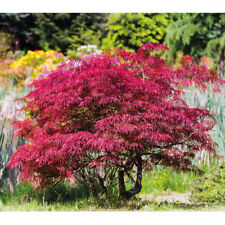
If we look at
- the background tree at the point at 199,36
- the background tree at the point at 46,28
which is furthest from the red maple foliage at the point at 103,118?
the background tree at the point at 46,28

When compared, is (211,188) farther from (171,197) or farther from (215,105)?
(215,105)

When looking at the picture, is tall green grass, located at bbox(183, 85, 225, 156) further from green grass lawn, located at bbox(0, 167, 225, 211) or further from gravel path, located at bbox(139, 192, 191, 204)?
gravel path, located at bbox(139, 192, 191, 204)

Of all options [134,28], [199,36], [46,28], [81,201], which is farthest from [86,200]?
[46,28]

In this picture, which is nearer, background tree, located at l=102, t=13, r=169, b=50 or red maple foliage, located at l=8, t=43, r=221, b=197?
red maple foliage, located at l=8, t=43, r=221, b=197

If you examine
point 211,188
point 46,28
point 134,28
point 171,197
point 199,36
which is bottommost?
point 171,197

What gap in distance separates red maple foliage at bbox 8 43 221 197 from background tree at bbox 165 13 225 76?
703 cm

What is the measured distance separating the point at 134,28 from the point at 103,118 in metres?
8.51

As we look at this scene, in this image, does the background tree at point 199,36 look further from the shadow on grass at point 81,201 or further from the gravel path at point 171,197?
the shadow on grass at point 81,201

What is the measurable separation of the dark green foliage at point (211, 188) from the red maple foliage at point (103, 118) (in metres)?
0.57

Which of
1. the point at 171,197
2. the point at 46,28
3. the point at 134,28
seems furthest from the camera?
the point at 46,28

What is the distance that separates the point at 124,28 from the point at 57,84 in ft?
28.8

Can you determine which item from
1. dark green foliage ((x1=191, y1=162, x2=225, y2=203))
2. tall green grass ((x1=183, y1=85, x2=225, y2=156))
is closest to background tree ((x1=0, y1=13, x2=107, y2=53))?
tall green grass ((x1=183, y1=85, x2=225, y2=156))

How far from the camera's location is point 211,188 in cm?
405

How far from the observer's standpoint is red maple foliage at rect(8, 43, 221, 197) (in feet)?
10.3
